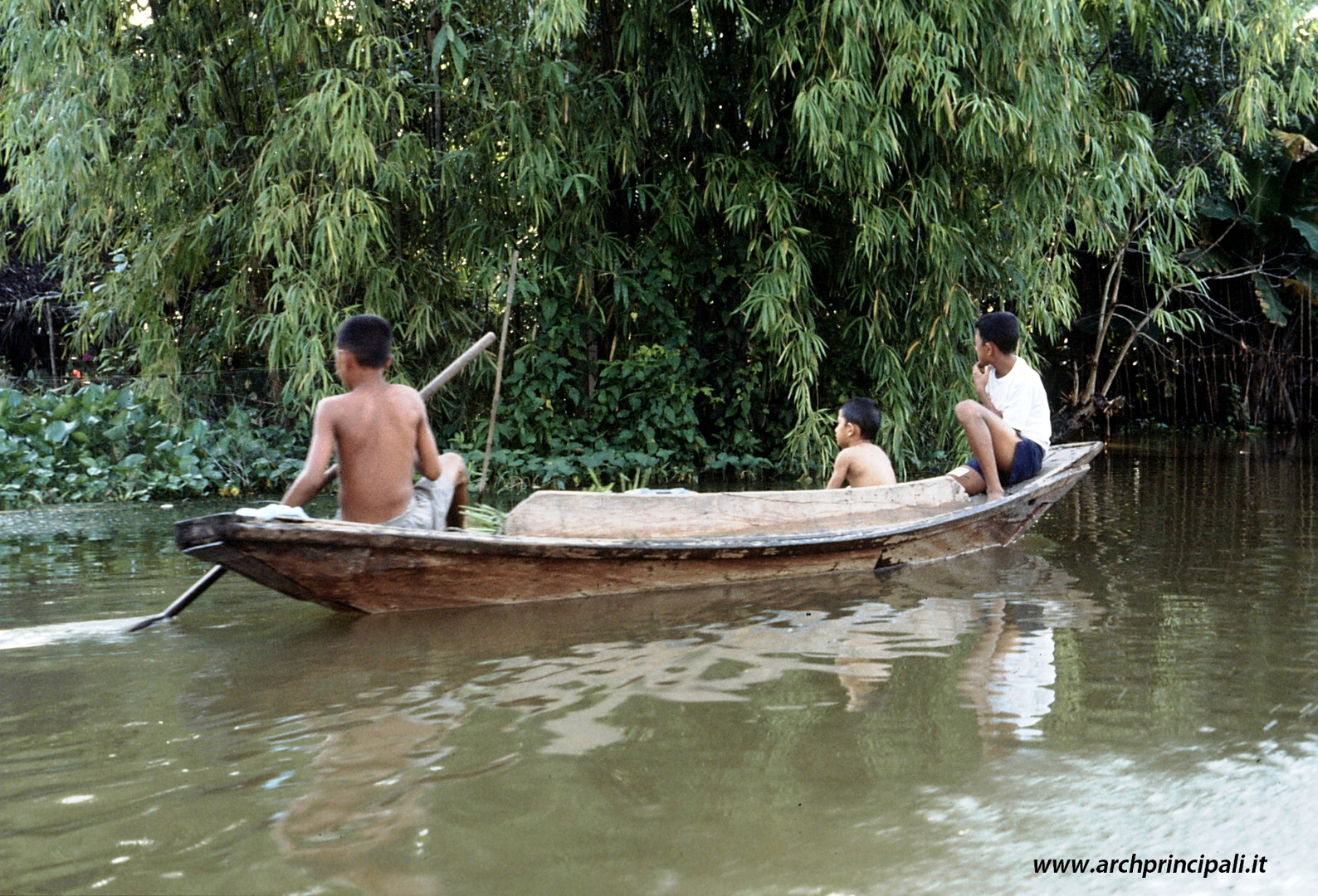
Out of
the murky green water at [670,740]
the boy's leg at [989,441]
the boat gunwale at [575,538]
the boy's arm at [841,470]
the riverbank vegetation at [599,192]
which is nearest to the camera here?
the murky green water at [670,740]

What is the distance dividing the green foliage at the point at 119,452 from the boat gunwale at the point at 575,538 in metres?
4.24

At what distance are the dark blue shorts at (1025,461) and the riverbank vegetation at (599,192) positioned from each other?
2.11 m

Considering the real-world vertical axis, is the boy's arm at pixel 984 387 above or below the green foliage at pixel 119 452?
above

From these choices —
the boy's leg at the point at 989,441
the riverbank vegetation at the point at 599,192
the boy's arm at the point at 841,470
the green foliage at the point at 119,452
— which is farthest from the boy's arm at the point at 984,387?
the green foliage at the point at 119,452

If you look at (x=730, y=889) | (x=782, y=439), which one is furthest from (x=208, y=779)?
(x=782, y=439)

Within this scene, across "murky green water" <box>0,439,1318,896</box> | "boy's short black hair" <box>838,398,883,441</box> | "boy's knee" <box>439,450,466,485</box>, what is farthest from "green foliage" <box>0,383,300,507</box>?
"boy's short black hair" <box>838,398,883,441</box>

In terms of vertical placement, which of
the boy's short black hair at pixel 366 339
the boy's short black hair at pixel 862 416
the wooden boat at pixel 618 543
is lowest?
the wooden boat at pixel 618 543

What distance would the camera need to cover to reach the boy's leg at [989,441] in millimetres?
5598

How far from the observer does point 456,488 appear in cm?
450

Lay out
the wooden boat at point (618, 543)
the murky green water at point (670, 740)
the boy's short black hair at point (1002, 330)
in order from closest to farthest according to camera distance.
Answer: the murky green water at point (670, 740) → the wooden boat at point (618, 543) → the boy's short black hair at point (1002, 330)

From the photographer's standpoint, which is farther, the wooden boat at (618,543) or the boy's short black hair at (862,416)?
the boy's short black hair at (862,416)

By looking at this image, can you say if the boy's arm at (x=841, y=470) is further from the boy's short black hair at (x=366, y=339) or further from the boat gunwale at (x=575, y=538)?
the boy's short black hair at (x=366, y=339)

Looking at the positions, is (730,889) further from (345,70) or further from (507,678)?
(345,70)

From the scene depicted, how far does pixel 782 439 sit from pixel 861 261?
1.63 m
